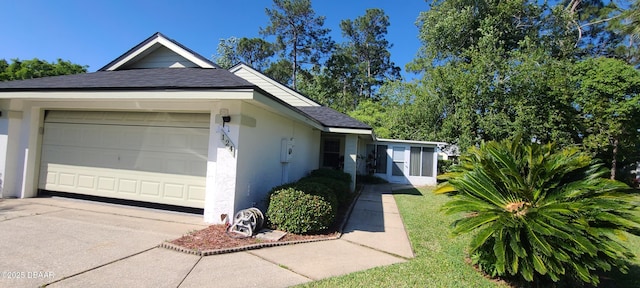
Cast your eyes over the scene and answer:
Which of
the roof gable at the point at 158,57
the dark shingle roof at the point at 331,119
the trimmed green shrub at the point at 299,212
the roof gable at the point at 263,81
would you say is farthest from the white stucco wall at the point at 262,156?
the roof gable at the point at 263,81

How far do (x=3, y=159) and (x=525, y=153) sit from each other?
11.2 meters

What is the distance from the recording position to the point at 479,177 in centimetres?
439

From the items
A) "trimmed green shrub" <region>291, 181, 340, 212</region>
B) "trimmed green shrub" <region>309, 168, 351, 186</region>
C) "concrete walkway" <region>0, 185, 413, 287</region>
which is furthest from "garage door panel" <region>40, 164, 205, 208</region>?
"trimmed green shrub" <region>309, 168, 351, 186</region>

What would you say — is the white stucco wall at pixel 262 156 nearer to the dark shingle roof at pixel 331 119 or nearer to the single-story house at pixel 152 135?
the single-story house at pixel 152 135

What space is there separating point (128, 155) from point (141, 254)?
3.64m

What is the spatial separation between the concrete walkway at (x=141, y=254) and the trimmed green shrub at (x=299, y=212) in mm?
450

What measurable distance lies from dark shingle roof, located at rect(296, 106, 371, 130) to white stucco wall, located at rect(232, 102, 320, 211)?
6.00 ft

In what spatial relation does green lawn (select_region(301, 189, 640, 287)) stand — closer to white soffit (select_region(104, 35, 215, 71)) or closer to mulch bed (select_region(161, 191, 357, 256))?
mulch bed (select_region(161, 191, 357, 256))

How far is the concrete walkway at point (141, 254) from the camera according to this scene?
345cm

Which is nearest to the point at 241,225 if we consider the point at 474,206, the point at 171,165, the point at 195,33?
the point at 171,165

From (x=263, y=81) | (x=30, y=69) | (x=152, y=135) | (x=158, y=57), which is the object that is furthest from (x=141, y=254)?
(x=30, y=69)

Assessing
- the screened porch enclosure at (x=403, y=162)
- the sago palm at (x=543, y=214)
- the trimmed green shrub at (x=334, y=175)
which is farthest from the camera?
the screened porch enclosure at (x=403, y=162)

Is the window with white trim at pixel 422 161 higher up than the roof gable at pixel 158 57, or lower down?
lower down

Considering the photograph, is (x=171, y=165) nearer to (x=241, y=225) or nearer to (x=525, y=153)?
(x=241, y=225)
